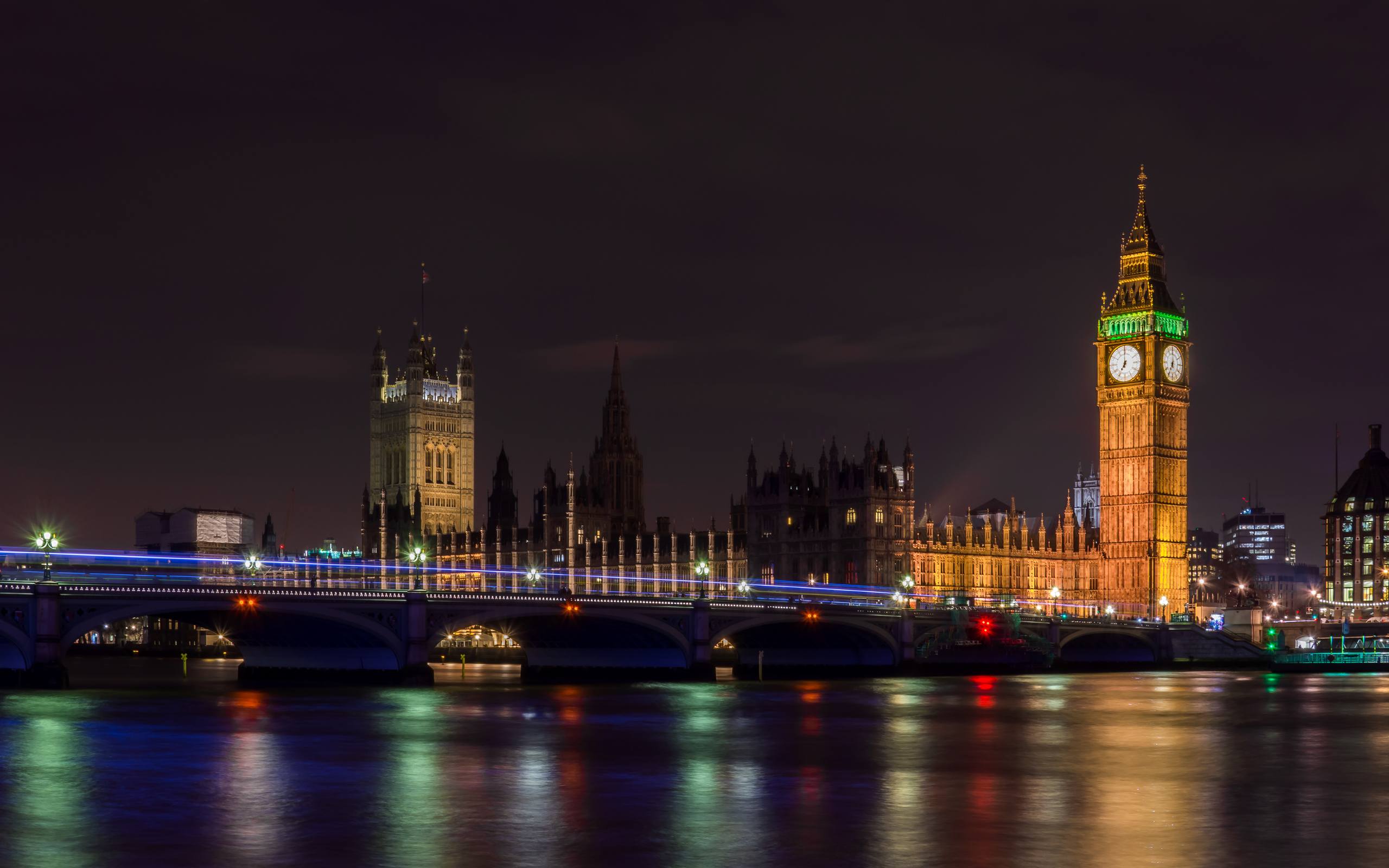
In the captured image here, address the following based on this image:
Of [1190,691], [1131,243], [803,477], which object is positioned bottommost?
[1190,691]

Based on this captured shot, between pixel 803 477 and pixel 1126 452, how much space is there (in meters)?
29.2

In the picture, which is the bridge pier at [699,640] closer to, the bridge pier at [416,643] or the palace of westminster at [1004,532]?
the bridge pier at [416,643]

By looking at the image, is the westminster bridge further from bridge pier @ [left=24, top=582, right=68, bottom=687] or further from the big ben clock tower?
the big ben clock tower

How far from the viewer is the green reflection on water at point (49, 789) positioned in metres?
28.3

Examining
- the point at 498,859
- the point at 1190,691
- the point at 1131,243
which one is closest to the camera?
the point at 498,859

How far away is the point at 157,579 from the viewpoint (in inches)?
3981

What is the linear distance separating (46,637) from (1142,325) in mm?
110473

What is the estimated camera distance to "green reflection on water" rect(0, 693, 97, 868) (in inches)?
1115

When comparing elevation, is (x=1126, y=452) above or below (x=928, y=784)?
above

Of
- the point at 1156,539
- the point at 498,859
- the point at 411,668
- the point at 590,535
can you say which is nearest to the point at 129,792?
the point at 498,859

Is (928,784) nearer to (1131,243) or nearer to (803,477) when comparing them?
(803,477)

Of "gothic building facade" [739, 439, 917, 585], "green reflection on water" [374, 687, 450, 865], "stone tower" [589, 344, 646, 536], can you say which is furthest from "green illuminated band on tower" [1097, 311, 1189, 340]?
"green reflection on water" [374, 687, 450, 865]

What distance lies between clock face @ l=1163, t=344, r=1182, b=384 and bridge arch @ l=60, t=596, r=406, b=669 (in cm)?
9117

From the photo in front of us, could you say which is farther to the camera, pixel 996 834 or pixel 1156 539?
pixel 1156 539
